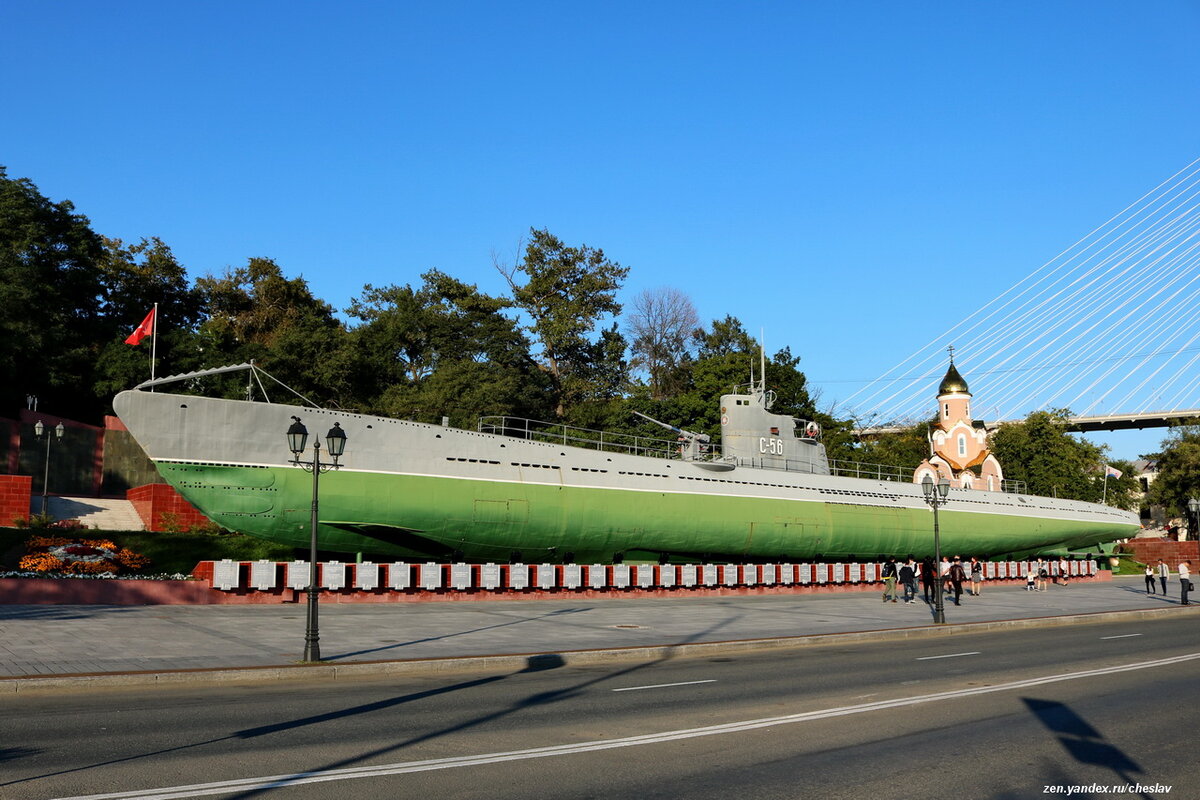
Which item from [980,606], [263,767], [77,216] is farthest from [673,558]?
[77,216]

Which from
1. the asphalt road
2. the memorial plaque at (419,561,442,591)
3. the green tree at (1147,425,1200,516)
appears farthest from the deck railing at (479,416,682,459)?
the green tree at (1147,425,1200,516)

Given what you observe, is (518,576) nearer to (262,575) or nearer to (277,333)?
(262,575)

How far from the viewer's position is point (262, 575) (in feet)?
85.1

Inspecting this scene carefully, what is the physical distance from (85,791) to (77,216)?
188ft

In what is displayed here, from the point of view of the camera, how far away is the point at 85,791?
764 centimetres

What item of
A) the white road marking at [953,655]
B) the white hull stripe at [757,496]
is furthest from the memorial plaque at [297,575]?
the white road marking at [953,655]

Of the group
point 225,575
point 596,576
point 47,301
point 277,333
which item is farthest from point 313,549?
point 277,333

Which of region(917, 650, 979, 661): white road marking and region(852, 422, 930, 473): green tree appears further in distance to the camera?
region(852, 422, 930, 473): green tree

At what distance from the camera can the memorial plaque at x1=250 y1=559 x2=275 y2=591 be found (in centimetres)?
2578

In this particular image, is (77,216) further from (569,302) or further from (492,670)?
(492,670)

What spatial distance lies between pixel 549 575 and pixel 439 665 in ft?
46.7

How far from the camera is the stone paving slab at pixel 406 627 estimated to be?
1661 cm

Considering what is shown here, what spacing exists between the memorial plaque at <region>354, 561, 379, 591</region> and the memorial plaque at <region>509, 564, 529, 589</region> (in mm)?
4449

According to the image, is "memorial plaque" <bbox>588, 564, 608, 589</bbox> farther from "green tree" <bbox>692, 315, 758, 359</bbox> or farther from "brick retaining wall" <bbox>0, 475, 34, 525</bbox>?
"green tree" <bbox>692, 315, 758, 359</bbox>
